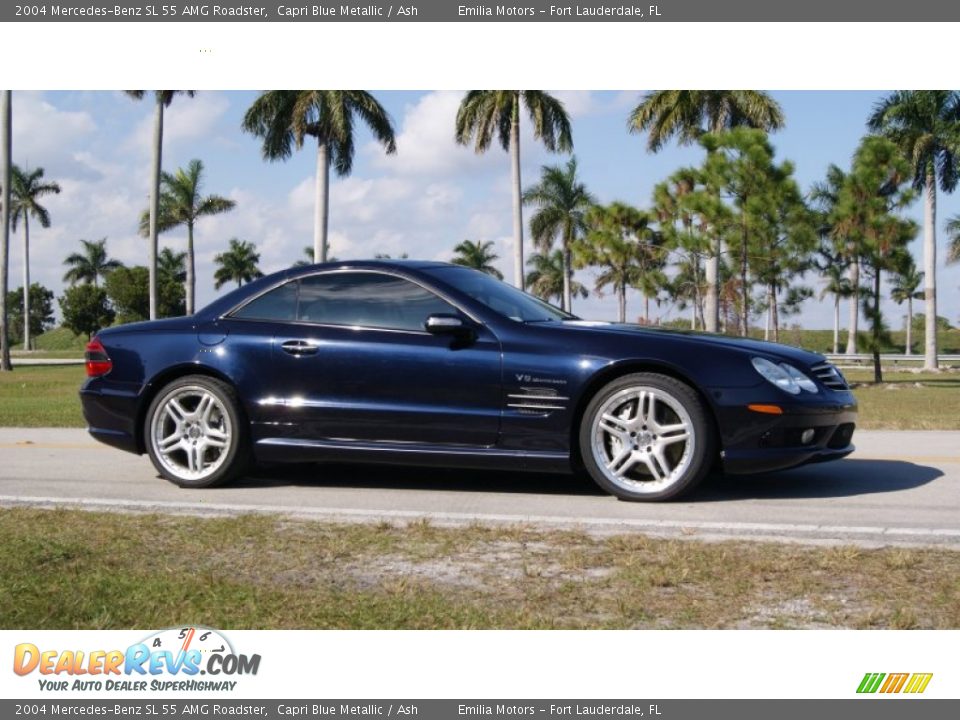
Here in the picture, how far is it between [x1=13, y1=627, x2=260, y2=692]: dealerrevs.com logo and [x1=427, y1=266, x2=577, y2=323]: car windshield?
3.45 metres

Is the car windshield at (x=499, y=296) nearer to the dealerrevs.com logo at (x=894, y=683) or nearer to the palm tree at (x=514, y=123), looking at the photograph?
the dealerrevs.com logo at (x=894, y=683)

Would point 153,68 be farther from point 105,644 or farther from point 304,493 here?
point 105,644

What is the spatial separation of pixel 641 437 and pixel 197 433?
282cm

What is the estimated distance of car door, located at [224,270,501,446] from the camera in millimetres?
6434

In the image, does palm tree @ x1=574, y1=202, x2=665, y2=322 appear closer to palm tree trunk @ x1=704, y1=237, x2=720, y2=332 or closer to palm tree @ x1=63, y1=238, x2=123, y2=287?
palm tree trunk @ x1=704, y1=237, x2=720, y2=332

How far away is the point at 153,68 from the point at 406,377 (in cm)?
457

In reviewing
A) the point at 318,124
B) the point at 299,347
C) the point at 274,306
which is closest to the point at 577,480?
the point at 299,347

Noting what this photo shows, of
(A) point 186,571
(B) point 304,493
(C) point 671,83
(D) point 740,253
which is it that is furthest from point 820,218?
(A) point 186,571

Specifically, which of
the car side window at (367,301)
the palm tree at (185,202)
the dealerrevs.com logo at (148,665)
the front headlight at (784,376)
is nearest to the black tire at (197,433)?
the car side window at (367,301)

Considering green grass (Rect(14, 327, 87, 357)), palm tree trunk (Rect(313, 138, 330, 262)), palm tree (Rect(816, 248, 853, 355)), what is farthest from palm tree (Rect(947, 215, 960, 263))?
green grass (Rect(14, 327, 87, 357))

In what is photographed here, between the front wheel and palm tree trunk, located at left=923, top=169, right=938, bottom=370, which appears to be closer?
the front wheel

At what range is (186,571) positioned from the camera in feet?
14.8

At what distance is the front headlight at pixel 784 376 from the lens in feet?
20.2

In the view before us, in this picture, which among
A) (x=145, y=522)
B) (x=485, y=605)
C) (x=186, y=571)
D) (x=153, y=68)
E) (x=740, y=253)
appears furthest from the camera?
(x=740, y=253)
